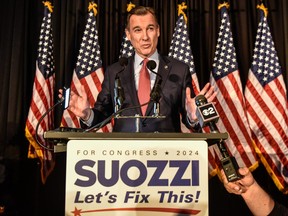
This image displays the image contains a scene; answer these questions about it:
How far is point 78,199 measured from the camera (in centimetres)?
118

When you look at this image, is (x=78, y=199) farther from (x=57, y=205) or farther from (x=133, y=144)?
(x=57, y=205)

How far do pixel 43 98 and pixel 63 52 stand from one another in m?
0.60

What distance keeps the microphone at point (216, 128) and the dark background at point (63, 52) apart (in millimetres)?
2505

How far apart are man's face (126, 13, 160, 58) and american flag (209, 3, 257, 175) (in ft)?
4.22

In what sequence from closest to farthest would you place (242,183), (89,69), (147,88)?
(242,183), (147,88), (89,69)

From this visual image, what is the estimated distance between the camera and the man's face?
2.33 meters

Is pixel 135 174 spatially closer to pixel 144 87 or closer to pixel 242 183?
pixel 242 183

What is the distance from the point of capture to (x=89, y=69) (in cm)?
349

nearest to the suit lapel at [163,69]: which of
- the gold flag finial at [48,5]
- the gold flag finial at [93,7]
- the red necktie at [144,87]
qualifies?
the red necktie at [144,87]

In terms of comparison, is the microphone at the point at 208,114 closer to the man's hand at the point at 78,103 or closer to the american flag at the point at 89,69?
the man's hand at the point at 78,103

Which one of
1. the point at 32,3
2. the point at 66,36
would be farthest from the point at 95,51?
the point at 32,3

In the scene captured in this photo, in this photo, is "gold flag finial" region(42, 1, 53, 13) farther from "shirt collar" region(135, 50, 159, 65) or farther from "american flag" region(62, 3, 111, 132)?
"shirt collar" region(135, 50, 159, 65)

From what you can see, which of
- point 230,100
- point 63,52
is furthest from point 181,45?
point 63,52

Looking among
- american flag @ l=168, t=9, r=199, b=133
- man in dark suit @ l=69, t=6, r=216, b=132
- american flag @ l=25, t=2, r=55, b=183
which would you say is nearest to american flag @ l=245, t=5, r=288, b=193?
american flag @ l=168, t=9, r=199, b=133
